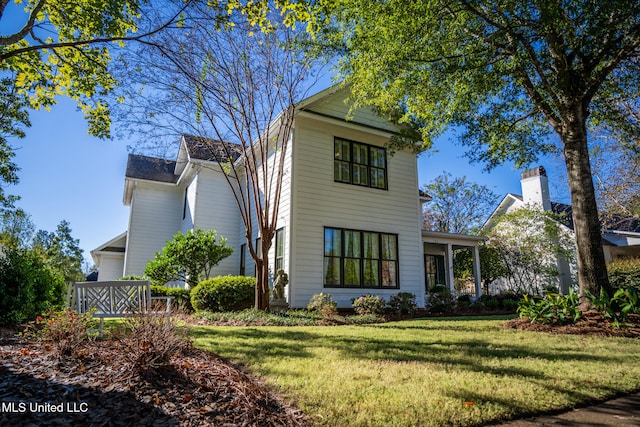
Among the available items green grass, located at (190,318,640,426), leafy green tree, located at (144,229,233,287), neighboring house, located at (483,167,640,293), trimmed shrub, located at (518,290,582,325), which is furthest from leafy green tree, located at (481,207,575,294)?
leafy green tree, located at (144,229,233,287)

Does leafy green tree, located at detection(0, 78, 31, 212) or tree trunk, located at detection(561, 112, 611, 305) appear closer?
tree trunk, located at detection(561, 112, 611, 305)

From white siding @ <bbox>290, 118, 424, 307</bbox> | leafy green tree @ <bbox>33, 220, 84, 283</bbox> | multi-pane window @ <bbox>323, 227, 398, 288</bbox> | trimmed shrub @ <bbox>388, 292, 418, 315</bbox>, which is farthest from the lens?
leafy green tree @ <bbox>33, 220, 84, 283</bbox>

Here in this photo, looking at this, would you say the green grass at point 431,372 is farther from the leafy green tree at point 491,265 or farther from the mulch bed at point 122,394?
the leafy green tree at point 491,265

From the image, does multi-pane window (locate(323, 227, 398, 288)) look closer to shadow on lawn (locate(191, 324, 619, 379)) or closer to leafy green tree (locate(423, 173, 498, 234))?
shadow on lawn (locate(191, 324, 619, 379))

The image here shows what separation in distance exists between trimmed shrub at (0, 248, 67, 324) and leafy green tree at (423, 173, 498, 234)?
28022 mm

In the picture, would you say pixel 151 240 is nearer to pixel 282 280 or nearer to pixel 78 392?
pixel 282 280

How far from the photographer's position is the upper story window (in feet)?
42.8

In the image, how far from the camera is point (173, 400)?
2830 mm

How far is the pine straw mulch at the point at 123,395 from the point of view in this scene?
8.28 feet

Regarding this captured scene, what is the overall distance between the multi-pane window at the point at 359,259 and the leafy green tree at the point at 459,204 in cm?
1970

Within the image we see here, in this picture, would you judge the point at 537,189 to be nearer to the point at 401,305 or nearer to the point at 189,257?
the point at 401,305

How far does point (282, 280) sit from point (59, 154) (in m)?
9.96

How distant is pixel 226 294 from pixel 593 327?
8821 mm

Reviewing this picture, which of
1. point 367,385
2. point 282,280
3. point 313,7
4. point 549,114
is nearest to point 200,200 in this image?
point 282,280
